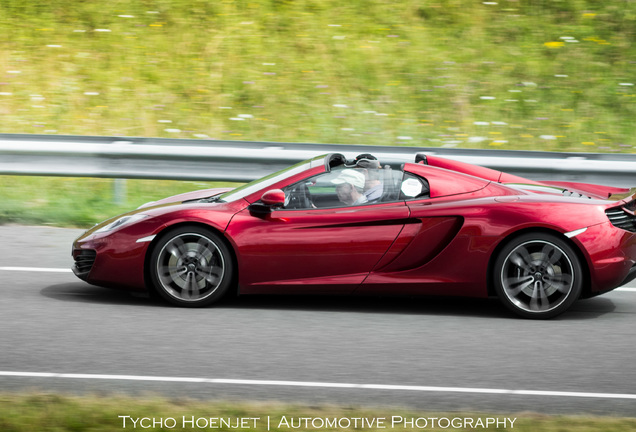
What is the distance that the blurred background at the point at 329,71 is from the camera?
13078mm

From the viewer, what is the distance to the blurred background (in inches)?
515

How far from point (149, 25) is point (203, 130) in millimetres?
2777

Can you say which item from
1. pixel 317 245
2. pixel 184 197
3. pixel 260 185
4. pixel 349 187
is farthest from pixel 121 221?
pixel 349 187

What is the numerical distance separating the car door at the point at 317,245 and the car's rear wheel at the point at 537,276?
0.77 meters

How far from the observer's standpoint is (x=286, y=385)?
482 cm

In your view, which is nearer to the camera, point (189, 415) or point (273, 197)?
point (189, 415)

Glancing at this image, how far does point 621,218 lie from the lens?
20.3 ft

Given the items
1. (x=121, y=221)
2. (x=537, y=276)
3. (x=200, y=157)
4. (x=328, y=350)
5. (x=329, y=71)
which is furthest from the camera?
(x=329, y=71)

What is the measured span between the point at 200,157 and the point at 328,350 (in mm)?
4510

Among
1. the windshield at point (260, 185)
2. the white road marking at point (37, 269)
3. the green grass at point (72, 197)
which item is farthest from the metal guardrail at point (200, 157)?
the windshield at point (260, 185)

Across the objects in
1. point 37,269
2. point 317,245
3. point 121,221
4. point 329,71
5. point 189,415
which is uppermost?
point 329,71

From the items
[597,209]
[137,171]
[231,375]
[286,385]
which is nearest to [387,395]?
[286,385]

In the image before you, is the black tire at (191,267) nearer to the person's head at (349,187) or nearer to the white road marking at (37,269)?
the person's head at (349,187)

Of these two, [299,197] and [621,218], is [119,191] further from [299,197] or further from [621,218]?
[621,218]
